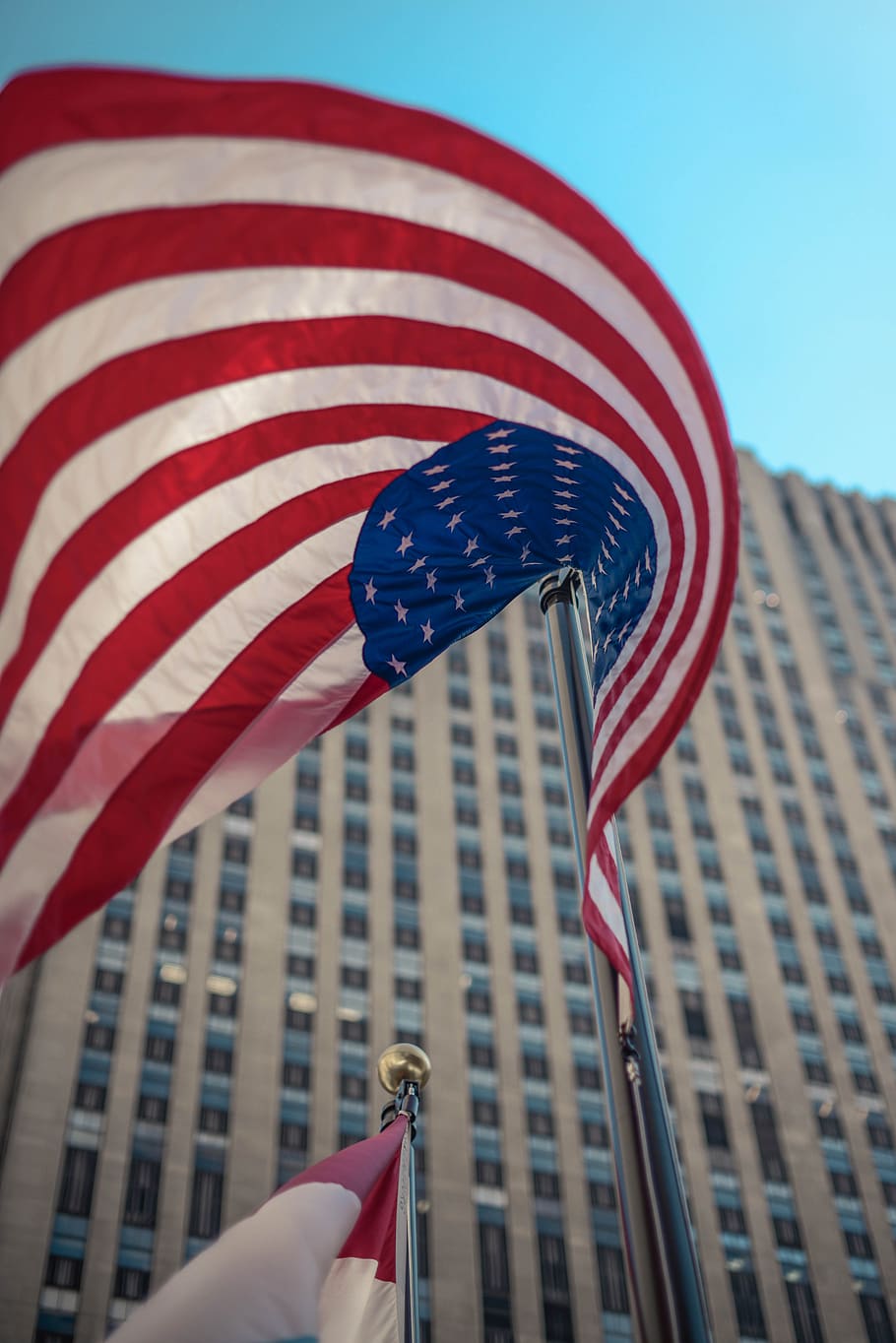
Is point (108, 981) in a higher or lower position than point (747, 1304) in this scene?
higher

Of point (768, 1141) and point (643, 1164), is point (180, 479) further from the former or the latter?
point (768, 1141)

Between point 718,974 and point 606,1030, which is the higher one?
point 718,974

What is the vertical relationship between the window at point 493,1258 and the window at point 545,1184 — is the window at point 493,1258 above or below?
below

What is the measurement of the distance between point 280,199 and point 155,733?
3294mm

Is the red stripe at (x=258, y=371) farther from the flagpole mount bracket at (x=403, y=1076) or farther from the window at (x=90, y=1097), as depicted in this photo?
the window at (x=90, y=1097)

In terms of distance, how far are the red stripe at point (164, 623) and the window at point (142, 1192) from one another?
49566 mm

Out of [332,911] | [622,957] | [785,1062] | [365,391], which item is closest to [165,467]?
[365,391]

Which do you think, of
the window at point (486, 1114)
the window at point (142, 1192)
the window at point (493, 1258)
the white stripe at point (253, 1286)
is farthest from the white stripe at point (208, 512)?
the window at point (486, 1114)

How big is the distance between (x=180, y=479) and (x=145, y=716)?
4.79 ft

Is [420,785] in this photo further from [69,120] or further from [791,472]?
[69,120]

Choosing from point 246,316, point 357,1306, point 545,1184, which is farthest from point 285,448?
point 545,1184

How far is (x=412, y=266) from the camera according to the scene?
9.77 metres

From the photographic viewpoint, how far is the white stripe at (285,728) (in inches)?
383

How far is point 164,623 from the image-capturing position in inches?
371
